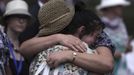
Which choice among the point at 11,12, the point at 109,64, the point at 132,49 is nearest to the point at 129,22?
the point at 132,49

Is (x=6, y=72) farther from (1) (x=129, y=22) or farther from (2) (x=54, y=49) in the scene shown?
(1) (x=129, y=22)

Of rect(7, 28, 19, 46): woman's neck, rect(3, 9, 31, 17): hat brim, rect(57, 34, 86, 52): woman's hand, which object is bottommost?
rect(7, 28, 19, 46): woman's neck

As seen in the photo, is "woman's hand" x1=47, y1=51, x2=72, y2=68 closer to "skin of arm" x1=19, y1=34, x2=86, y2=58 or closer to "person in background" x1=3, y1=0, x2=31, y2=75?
"skin of arm" x1=19, y1=34, x2=86, y2=58

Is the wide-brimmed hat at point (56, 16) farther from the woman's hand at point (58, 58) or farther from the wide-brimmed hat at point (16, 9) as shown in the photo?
the wide-brimmed hat at point (16, 9)

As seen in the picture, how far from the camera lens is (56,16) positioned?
4.57 m

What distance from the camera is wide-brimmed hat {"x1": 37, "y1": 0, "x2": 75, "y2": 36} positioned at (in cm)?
454

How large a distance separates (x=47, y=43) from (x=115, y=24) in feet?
14.2

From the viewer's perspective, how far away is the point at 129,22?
12953 millimetres

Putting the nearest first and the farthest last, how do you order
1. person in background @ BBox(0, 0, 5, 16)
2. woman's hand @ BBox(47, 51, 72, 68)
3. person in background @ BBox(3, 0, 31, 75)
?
woman's hand @ BBox(47, 51, 72, 68) → person in background @ BBox(3, 0, 31, 75) → person in background @ BBox(0, 0, 5, 16)

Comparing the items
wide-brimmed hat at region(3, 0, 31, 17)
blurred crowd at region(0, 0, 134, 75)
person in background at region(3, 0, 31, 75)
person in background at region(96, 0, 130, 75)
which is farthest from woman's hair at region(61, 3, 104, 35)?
person in background at region(96, 0, 130, 75)

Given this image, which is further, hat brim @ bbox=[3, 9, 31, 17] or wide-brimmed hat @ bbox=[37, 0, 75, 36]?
hat brim @ bbox=[3, 9, 31, 17]

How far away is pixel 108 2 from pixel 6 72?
423cm

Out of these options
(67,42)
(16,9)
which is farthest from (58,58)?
(16,9)

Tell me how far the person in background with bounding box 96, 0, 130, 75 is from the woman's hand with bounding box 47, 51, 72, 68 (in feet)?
12.2
